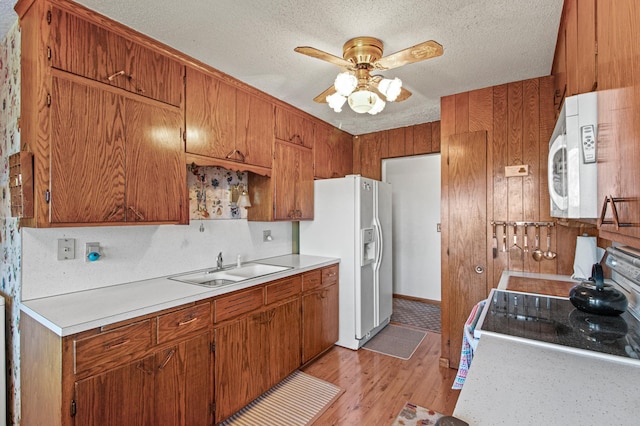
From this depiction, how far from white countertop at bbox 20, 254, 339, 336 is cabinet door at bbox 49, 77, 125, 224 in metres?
0.43

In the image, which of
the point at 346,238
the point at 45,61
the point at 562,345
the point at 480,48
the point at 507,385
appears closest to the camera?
the point at 507,385

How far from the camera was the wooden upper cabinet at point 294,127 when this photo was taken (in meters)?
2.95

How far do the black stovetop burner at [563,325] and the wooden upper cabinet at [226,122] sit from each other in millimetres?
2013

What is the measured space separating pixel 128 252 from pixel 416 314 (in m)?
3.34

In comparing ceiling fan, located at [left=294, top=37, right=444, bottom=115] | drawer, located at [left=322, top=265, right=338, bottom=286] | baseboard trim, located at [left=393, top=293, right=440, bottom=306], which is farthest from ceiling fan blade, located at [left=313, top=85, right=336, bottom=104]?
baseboard trim, located at [left=393, top=293, right=440, bottom=306]

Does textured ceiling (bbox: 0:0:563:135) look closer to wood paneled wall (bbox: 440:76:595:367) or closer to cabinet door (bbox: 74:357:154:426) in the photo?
wood paneled wall (bbox: 440:76:595:367)

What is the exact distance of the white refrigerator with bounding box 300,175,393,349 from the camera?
3025 millimetres

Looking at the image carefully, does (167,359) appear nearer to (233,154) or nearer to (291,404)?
(291,404)

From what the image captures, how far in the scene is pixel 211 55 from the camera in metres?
2.14

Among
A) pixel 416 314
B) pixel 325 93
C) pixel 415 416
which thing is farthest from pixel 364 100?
pixel 416 314

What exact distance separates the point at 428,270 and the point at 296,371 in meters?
2.55

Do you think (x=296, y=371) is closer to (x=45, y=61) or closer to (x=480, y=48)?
(x=45, y=61)

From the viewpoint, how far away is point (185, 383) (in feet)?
5.72

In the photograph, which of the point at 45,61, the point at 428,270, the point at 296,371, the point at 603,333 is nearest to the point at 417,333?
the point at 428,270
